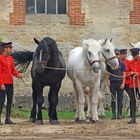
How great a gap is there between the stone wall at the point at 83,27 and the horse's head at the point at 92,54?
797cm

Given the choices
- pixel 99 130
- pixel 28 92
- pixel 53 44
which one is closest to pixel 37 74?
pixel 53 44

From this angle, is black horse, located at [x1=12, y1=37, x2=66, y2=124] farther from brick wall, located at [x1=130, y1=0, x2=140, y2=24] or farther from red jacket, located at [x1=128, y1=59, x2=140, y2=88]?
brick wall, located at [x1=130, y1=0, x2=140, y2=24]

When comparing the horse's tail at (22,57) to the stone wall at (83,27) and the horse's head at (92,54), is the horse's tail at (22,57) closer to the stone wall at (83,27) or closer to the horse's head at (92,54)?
the horse's head at (92,54)

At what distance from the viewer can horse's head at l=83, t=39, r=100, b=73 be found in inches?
639

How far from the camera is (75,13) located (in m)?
24.9

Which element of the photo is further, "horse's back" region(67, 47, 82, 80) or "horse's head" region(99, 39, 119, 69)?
"horse's head" region(99, 39, 119, 69)

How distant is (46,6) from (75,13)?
3.90 ft

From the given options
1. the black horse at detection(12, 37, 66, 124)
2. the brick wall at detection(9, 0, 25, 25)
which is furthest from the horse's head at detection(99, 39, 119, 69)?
the brick wall at detection(9, 0, 25, 25)

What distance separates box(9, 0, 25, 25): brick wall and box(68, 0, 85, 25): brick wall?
5.85 ft

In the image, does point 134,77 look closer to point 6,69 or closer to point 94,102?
point 94,102

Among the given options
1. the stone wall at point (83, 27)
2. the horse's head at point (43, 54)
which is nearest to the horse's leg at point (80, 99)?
the horse's head at point (43, 54)

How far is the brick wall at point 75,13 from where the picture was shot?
977 inches

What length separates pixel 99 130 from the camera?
1535cm

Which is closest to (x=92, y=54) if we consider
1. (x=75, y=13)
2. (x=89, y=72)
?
(x=89, y=72)
